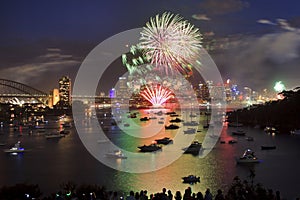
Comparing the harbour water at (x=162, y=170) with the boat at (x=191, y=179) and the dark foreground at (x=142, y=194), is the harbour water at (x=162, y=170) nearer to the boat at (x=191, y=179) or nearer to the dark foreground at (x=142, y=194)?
the boat at (x=191, y=179)

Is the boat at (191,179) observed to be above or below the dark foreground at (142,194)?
below

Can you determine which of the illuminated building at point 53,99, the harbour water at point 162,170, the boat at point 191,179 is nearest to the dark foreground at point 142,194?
the harbour water at point 162,170

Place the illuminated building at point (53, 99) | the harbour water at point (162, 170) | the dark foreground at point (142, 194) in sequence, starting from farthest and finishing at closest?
1. the illuminated building at point (53, 99)
2. the harbour water at point (162, 170)
3. the dark foreground at point (142, 194)

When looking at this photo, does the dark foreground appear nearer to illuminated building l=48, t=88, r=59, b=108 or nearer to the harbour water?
the harbour water

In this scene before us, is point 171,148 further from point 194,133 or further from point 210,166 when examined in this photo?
point 194,133

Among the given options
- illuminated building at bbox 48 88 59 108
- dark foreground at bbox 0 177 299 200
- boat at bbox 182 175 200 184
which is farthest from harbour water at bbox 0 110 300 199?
illuminated building at bbox 48 88 59 108

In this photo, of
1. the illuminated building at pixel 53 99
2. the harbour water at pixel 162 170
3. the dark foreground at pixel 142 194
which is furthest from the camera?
the illuminated building at pixel 53 99

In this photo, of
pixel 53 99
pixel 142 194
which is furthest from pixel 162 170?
pixel 53 99

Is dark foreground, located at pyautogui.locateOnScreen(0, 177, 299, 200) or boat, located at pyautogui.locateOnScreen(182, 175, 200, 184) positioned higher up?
dark foreground, located at pyautogui.locateOnScreen(0, 177, 299, 200)

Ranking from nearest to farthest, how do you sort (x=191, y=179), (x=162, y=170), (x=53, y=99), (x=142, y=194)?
(x=142, y=194) → (x=191, y=179) → (x=162, y=170) → (x=53, y=99)

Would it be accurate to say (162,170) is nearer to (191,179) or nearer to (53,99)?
(191,179)

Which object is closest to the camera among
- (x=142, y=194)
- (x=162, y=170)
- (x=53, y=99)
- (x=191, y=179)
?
(x=142, y=194)
